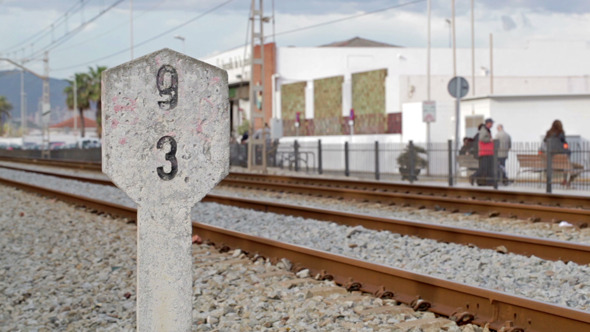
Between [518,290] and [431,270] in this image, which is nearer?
[518,290]

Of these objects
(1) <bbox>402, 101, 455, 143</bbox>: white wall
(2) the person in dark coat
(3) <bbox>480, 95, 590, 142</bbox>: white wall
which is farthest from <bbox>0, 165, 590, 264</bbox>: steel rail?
(1) <bbox>402, 101, 455, 143</bbox>: white wall

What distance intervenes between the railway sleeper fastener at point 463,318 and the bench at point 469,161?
52.7 ft

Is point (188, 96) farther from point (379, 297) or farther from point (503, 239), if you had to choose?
point (503, 239)

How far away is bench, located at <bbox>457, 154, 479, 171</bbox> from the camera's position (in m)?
21.9

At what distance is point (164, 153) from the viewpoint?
12.8 feet

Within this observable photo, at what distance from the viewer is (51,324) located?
22.2ft

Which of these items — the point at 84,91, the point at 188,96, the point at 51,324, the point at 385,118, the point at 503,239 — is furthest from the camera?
the point at 84,91

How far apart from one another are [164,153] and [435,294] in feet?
11.9

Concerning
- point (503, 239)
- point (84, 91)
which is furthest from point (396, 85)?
point (84, 91)

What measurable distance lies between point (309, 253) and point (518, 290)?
239 centimetres

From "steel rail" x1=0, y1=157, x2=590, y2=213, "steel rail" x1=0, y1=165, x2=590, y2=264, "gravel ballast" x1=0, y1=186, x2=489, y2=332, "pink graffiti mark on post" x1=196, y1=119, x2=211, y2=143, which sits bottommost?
"gravel ballast" x1=0, y1=186, x2=489, y2=332

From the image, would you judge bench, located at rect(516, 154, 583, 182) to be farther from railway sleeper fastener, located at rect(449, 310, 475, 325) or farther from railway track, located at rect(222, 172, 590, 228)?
railway sleeper fastener, located at rect(449, 310, 475, 325)

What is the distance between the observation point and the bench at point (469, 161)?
21.9 metres

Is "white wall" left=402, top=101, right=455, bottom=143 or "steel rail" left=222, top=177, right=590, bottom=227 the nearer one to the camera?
"steel rail" left=222, top=177, right=590, bottom=227
